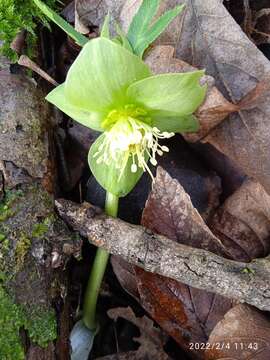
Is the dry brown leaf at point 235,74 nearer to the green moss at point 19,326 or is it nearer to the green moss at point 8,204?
the green moss at point 8,204

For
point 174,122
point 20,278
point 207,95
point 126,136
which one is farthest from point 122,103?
point 20,278

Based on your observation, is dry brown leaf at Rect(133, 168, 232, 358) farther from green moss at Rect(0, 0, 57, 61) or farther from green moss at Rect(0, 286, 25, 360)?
green moss at Rect(0, 0, 57, 61)

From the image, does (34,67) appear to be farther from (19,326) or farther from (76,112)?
(19,326)

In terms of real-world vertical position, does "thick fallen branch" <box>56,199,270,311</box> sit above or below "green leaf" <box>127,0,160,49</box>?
below

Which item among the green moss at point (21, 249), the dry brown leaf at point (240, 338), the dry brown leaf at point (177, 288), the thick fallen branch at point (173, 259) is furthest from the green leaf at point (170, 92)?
the dry brown leaf at point (240, 338)

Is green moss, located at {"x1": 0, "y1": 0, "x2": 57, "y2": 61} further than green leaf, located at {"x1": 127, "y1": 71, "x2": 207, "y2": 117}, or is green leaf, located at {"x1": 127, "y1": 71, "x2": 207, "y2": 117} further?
green moss, located at {"x1": 0, "y1": 0, "x2": 57, "y2": 61}

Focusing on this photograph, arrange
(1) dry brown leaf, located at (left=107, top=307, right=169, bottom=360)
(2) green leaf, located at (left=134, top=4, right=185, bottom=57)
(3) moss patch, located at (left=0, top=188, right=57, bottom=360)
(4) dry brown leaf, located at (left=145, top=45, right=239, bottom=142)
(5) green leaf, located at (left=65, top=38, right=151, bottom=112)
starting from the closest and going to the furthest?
(5) green leaf, located at (left=65, top=38, right=151, bottom=112), (3) moss patch, located at (left=0, top=188, right=57, bottom=360), (2) green leaf, located at (left=134, top=4, right=185, bottom=57), (4) dry brown leaf, located at (left=145, top=45, right=239, bottom=142), (1) dry brown leaf, located at (left=107, top=307, right=169, bottom=360)

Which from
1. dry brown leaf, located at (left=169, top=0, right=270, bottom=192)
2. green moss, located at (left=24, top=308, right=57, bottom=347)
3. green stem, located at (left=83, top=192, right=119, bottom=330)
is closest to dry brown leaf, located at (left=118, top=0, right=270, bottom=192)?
dry brown leaf, located at (left=169, top=0, right=270, bottom=192)
